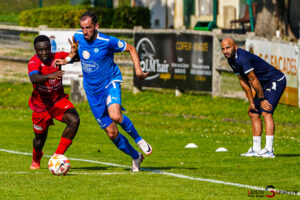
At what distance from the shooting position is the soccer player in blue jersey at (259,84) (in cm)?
1214

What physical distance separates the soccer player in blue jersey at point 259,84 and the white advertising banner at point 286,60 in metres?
7.02

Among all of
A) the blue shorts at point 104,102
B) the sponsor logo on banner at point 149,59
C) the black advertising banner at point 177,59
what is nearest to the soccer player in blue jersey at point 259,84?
the blue shorts at point 104,102

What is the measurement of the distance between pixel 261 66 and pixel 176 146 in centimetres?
355

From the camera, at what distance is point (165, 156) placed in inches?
527

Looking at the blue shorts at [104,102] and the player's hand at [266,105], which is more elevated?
the blue shorts at [104,102]

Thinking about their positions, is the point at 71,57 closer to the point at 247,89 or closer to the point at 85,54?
the point at 85,54

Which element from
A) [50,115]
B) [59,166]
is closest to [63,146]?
[59,166]

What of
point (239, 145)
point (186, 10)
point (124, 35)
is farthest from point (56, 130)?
point (186, 10)

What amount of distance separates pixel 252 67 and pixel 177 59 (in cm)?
1119

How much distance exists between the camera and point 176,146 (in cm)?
1535

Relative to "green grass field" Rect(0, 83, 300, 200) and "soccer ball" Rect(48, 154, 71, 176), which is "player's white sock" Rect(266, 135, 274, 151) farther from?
"soccer ball" Rect(48, 154, 71, 176)

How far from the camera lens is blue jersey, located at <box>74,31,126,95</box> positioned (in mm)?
10750

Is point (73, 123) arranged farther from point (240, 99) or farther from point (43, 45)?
point (240, 99)

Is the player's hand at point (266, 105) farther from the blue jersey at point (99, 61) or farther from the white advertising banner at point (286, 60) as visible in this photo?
the white advertising banner at point (286, 60)
